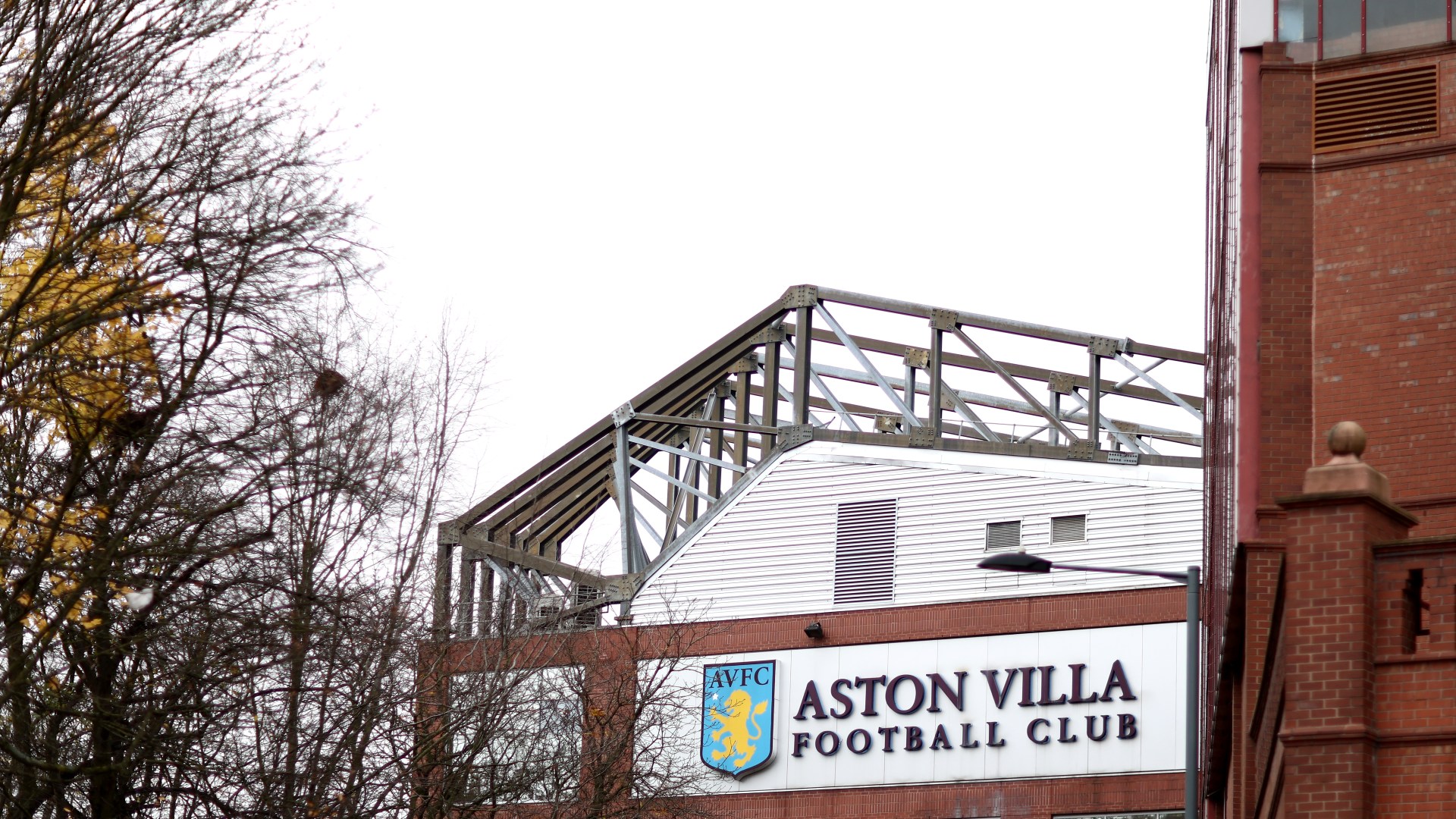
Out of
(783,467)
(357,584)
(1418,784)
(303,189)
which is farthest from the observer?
(783,467)

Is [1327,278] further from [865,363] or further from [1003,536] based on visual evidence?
[865,363]

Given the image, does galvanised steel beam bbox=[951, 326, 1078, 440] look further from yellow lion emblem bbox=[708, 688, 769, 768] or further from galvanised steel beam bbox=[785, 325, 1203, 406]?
yellow lion emblem bbox=[708, 688, 769, 768]

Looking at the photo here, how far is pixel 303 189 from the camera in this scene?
17422 millimetres

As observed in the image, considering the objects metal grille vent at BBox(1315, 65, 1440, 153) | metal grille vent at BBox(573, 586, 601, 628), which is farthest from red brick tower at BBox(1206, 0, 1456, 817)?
metal grille vent at BBox(573, 586, 601, 628)

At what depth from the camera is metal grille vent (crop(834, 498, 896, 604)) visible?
45.1 metres

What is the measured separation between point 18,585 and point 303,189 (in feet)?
15.2

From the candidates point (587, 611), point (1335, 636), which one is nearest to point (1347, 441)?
point (1335, 636)

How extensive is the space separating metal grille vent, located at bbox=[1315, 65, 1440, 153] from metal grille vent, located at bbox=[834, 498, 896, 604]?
2528cm

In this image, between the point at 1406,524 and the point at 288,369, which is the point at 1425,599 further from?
the point at 288,369

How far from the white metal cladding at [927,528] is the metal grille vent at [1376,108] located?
71.5 ft

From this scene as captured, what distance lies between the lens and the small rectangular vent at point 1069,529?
142 ft

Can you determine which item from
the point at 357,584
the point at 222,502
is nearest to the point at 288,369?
the point at 222,502

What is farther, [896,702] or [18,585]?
[896,702]

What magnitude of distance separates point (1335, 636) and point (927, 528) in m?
32.4
